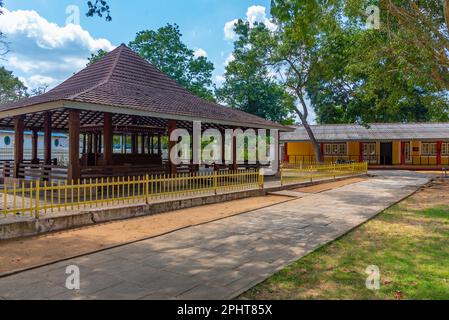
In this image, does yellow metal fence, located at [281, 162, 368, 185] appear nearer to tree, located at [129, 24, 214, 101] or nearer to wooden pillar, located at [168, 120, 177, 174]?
wooden pillar, located at [168, 120, 177, 174]

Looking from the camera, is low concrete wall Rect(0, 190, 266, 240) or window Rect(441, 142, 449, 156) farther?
window Rect(441, 142, 449, 156)

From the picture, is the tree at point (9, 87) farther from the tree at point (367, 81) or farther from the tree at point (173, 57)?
the tree at point (367, 81)

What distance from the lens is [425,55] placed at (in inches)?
595

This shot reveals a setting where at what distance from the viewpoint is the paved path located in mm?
4363

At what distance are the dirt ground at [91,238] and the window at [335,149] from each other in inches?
1105

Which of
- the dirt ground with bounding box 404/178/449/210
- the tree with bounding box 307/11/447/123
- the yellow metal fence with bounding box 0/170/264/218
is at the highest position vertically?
the tree with bounding box 307/11/447/123

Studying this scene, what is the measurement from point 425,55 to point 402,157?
871 inches

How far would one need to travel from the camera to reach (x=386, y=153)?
36.0 meters

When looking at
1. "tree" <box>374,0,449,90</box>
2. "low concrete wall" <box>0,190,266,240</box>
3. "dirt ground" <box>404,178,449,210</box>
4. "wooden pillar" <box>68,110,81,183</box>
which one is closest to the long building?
"tree" <box>374,0,449,90</box>

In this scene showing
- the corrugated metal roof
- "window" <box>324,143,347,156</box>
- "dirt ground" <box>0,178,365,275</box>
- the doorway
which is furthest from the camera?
"window" <box>324,143,347,156</box>

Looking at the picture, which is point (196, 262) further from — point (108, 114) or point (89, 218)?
point (108, 114)

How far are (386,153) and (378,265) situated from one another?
3420 centimetres

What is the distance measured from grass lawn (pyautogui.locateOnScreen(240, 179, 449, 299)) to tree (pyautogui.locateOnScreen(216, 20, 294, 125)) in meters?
26.1

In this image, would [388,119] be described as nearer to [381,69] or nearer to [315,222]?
[381,69]
